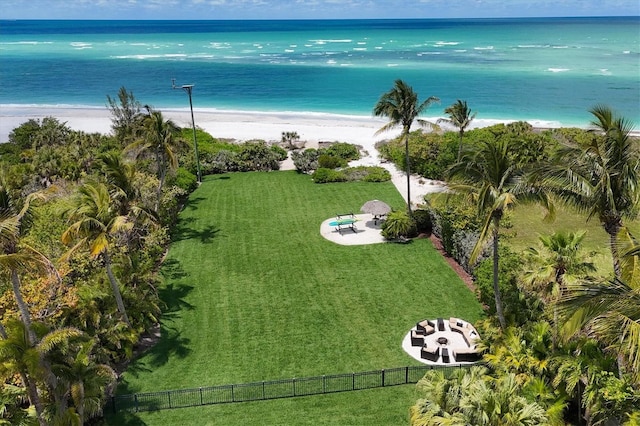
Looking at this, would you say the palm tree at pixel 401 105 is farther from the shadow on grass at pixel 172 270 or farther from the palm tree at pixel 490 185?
the shadow on grass at pixel 172 270

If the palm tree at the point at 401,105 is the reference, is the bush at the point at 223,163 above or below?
below

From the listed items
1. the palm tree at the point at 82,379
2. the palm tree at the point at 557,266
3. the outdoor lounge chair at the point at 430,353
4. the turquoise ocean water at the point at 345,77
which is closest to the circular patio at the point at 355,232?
the outdoor lounge chair at the point at 430,353

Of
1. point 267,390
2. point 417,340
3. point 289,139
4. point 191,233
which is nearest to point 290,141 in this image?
point 289,139

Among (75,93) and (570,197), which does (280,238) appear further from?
(75,93)

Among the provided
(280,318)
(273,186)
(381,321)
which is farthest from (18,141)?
(381,321)

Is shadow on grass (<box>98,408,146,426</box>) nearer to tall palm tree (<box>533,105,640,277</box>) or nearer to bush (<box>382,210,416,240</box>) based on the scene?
tall palm tree (<box>533,105,640,277</box>)

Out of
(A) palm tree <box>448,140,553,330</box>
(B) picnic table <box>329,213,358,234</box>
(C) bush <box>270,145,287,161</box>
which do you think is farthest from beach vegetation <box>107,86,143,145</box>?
(A) palm tree <box>448,140,553,330</box>
